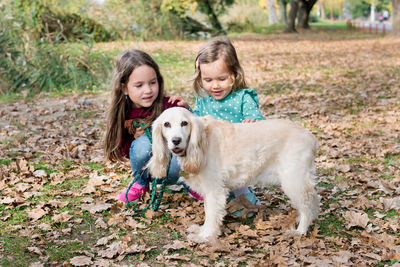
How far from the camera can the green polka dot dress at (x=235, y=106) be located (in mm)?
4418

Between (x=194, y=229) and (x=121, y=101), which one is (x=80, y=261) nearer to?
(x=194, y=229)

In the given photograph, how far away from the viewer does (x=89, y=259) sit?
10.8 feet

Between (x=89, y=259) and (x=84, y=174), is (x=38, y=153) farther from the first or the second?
(x=89, y=259)

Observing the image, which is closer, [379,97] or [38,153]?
[38,153]

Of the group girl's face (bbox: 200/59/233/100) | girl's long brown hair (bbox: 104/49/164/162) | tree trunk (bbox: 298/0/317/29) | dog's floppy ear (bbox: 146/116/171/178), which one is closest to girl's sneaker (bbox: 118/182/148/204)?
girl's long brown hair (bbox: 104/49/164/162)

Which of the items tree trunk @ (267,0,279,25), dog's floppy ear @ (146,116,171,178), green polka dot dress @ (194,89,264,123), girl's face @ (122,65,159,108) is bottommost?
dog's floppy ear @ (146,116,171,178)

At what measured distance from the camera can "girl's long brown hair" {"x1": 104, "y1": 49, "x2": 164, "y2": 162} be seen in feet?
13.9

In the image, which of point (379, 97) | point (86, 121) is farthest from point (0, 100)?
point (379, 97)

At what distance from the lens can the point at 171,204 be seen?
4.53 m

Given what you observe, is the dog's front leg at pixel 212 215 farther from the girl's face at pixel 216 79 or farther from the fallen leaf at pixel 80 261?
the girl's face at pixel 216 79

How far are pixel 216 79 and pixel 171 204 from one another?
4.99ft

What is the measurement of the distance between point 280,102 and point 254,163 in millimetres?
6147

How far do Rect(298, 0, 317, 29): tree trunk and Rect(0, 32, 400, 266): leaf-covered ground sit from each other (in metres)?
27.4

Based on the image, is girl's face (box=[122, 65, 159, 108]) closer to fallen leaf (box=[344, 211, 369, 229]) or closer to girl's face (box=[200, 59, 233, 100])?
girl's face (box=[200, 59, 233, 100])
